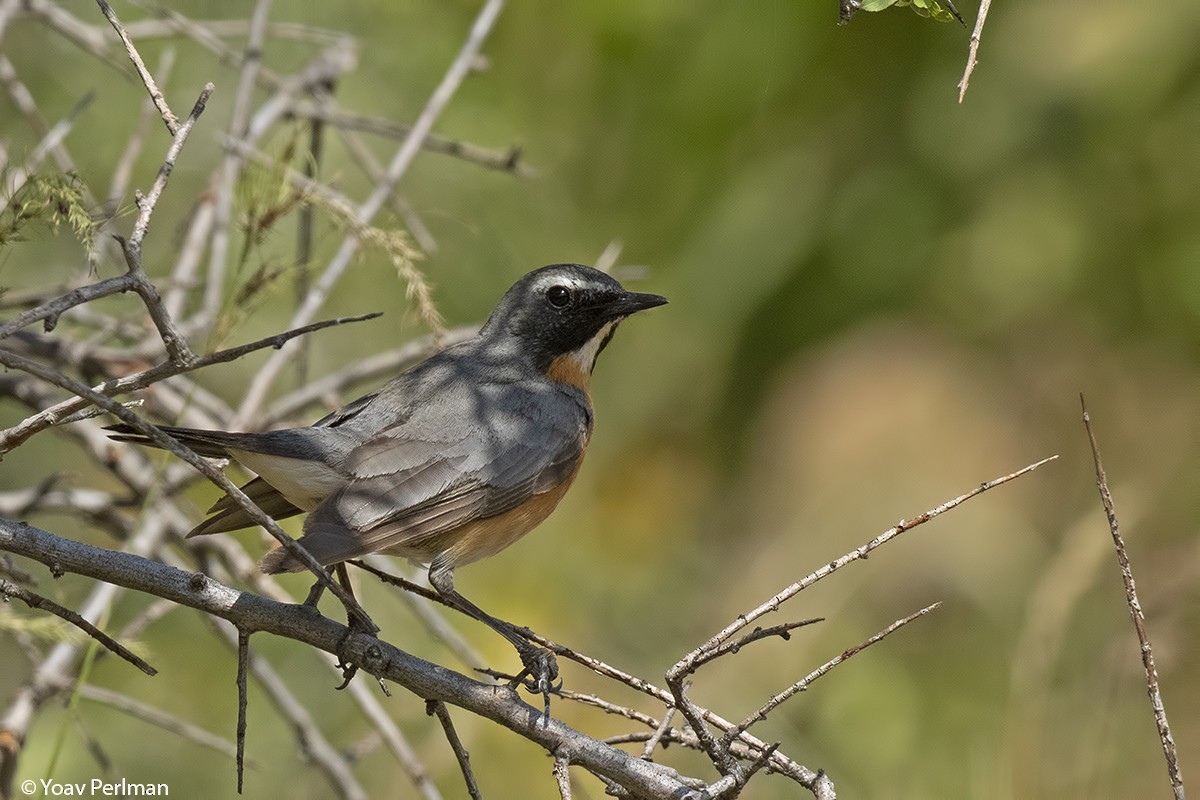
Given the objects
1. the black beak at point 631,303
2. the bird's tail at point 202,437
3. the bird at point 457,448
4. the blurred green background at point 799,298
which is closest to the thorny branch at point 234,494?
the bird's tail at point 202,437

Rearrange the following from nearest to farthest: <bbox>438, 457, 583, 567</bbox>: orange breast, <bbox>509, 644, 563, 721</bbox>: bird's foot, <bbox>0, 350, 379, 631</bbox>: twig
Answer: <bbox>0, 350, 379, 631</bbox>: twig < <bbox>509, 644, 563, 721</bbox>: bird's foot < <bbox>438, 457, 583, 567</bbox>: orange breast

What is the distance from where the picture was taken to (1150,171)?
693cm

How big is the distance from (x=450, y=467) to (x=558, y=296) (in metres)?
1.13

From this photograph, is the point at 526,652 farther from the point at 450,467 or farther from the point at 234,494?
the point at 234,494

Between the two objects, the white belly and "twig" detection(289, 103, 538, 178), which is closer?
the white belly

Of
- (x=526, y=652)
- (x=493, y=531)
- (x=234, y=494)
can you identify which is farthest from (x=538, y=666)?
(x=234, y=494)

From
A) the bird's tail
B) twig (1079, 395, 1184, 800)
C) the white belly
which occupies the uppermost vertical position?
the white belly

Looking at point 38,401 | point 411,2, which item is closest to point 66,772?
point 38,401

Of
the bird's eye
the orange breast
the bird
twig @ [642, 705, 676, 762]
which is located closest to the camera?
twig @ [642, 705, 676, 762]

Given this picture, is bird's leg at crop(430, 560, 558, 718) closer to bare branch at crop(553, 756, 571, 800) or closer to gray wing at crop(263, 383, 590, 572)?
gray wing at crop(263, 383, 590, 572)

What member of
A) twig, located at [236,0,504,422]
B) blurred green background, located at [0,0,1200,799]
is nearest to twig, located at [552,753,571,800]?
twig, located at [236,0,504,422]

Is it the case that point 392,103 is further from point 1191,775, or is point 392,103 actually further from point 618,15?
point 1191,775

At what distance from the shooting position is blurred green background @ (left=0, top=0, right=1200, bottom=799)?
6.41m

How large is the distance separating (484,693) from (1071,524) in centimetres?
468
